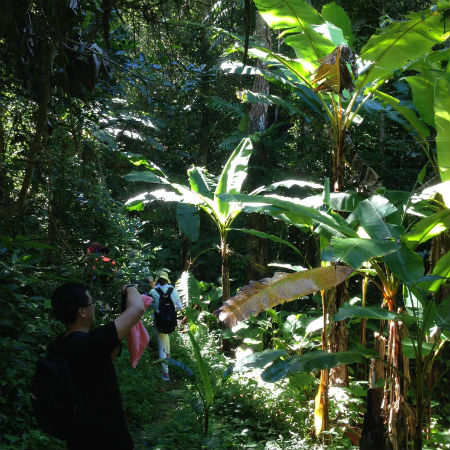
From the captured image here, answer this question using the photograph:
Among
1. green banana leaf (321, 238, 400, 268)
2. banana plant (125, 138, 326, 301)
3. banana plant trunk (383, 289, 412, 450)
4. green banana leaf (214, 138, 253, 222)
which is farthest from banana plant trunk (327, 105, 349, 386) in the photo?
green banana leaf (214, 138, 253, 222)

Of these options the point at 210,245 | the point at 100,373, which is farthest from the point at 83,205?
the point at 210,245

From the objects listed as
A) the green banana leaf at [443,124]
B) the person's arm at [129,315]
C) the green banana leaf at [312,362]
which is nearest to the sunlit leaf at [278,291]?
the green banana leaf at [312,362]

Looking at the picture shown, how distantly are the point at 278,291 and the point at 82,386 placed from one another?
2286 millimetres

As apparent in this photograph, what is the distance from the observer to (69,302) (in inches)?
96.4

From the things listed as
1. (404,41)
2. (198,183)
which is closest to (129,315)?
(404,41)

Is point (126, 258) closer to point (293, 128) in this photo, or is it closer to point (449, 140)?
point (449, 140)

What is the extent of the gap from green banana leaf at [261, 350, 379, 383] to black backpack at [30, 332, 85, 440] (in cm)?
236

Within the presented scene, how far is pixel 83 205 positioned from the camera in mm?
6922

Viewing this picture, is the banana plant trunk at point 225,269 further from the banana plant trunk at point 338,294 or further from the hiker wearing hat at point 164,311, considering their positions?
the banana plant trunk at point 338,294

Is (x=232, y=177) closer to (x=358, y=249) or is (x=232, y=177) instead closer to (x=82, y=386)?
(x=358, y=249)

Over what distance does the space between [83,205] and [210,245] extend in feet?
25.7

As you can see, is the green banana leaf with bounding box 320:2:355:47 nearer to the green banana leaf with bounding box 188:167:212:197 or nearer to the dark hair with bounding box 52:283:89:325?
the green banana leaf with bounding box 188:167:212:197

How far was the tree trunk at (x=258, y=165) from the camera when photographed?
10914 mm

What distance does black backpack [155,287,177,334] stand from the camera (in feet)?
25.7
